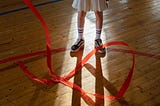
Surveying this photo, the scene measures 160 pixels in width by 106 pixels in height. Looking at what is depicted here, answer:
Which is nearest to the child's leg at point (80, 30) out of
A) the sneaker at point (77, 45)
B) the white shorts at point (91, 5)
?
the sneaker at point (77, 45)

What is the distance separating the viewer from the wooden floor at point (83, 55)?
1.69 metres

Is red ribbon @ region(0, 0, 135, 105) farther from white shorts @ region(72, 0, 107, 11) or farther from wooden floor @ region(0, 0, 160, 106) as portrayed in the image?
white shorts @ region(72, 0, 107, 11)

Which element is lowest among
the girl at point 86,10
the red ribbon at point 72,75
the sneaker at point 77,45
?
the red ribbon at point 72,75

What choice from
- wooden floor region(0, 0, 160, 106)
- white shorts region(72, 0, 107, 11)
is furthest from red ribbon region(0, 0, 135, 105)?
white shorts region(72, 0, 107, 11)

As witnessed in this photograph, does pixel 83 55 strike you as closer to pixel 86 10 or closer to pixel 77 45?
pixel 77 45

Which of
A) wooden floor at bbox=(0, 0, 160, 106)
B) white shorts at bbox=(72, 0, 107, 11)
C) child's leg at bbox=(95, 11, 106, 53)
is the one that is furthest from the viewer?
child's leg at bbox=(95, 11, 106, 53)

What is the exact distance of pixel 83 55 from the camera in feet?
7.00

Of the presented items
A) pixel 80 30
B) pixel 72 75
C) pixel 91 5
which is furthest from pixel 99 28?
pixel 72 75

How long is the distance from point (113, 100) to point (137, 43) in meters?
0.82

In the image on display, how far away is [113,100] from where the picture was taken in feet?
5.46

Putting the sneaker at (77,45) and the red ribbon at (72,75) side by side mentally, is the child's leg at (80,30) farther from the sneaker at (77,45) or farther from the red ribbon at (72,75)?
the red ribbon at (72,75)

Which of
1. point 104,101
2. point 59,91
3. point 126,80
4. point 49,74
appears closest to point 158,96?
point 126,80

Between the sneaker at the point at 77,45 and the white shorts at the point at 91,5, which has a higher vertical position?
the white shorts at the point at 91,5

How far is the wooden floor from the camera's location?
169 cm
